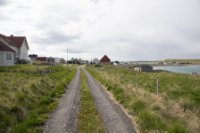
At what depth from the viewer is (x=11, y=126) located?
39.5 feet

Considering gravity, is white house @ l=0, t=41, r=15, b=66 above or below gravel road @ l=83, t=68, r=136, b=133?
above

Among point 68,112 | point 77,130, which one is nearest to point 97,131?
point 77,130

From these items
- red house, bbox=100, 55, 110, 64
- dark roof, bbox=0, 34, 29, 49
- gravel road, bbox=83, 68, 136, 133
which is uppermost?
dark roof, bbox=0, 34, 29, 49

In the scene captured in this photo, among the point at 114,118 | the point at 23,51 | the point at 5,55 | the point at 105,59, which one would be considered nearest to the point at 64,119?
the point at 114,118

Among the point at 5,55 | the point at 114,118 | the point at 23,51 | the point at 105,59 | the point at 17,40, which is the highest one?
the point at 17,40

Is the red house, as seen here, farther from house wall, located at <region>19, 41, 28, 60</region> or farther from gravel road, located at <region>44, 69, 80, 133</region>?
gravel road, located at <region>44, 69, 80, 133</region>

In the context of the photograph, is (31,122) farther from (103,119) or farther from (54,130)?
(103,119)

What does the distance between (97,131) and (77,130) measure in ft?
2.49

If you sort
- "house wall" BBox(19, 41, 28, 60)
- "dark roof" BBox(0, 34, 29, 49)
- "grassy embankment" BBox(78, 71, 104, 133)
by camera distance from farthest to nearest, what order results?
1. "house wall" BBox(19, 41, 28, 60)
2. "dark roof" BBox(0, 34, 29, 49)
3. "grassy embankment" BBox(78, 71, 104, 133)

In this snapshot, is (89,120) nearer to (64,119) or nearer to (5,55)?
(64,119)

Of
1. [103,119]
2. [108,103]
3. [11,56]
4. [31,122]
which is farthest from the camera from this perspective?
[11,56]

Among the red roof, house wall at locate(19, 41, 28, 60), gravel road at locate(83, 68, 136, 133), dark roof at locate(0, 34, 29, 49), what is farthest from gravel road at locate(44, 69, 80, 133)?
the red roof

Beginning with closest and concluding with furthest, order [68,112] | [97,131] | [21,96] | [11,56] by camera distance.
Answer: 1. [97,131]
2. [68,112]
3. [21,96]
4. [11,56]

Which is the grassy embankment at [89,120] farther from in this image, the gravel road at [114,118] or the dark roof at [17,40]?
the dark roof at [17,40]
